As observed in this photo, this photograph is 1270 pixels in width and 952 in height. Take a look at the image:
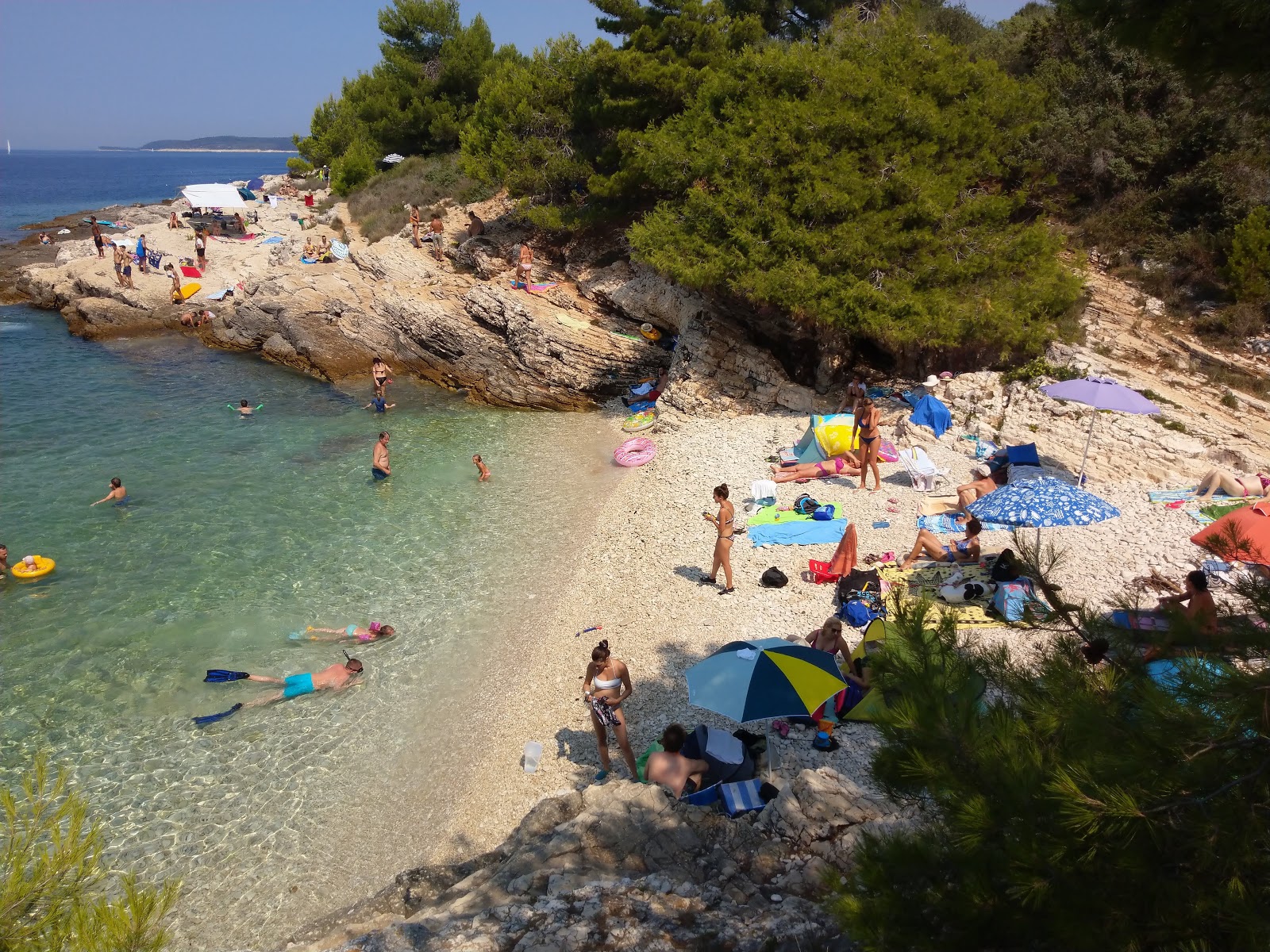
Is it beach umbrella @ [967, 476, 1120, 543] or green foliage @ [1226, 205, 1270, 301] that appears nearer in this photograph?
beach umbrella @ [967, 476, 1120, 543]

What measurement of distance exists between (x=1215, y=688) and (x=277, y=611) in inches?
443

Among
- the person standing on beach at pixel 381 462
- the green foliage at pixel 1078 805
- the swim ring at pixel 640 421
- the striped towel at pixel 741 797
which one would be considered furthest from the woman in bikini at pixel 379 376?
the green foliage at pixel 1078 805

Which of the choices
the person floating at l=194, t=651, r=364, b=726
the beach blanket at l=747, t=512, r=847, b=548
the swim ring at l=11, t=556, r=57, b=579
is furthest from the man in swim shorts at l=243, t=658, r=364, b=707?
the beach blanket at l=747, t=512, r=847, b=548

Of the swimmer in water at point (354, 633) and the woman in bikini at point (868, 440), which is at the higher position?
the woman in bikini at point (868, 440)

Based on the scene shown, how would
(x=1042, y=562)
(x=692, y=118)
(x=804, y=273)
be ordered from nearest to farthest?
1. (x=1042, y=562)
2. (x=804, y=273)
3. (x=692, y=118)

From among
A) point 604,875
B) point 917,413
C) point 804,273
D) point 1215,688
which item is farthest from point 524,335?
point 1215,688

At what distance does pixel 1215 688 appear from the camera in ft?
9.45

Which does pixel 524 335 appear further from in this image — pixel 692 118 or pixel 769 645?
pixel 769 645

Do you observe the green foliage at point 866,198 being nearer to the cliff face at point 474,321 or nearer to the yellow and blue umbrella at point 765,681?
the cliff face at point 474,321

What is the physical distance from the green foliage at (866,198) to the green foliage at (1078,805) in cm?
1209

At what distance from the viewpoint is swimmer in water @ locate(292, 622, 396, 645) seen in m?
10.3

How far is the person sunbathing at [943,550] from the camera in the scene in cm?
977

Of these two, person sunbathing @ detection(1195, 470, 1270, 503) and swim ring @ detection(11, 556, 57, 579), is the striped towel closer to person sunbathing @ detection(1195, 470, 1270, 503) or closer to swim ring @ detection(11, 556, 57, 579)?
person sunbathing @ detection(1195, 470, 1270, 503)

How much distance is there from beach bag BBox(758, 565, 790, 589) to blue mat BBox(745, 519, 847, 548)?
112 cm
